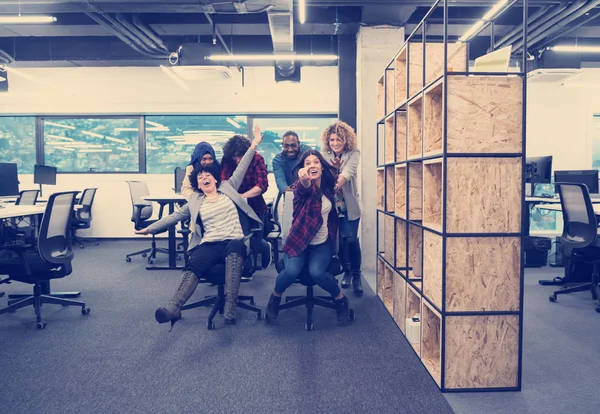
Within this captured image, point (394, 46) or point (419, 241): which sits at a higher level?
point (394, 46)

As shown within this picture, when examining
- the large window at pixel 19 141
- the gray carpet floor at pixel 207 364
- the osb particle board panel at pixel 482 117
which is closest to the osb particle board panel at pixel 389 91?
the osb particle board panel at pixel 482 117

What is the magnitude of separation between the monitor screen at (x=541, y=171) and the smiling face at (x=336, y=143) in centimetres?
261

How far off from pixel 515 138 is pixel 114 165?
6.34 metres

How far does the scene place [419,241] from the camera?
2588 mm

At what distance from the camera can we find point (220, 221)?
2.78m

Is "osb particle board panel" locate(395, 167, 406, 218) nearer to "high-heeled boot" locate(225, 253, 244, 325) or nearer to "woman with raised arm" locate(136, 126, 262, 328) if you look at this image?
"woman with raised arm" locate(136, 126, 262, 328)

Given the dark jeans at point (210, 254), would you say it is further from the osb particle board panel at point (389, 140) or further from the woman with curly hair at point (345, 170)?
the osb particle board panel at point (389, 140)

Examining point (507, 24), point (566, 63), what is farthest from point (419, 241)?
point (566, 63)

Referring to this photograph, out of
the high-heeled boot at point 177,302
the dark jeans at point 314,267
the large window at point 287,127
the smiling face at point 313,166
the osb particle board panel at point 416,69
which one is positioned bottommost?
the high-heeled boot at point 177,302

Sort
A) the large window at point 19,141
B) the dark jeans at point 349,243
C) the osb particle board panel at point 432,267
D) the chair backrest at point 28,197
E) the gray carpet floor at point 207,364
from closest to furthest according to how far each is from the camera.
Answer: the gray carpet floor at point 207,364 → the osb particle board panel at point 432,267 → the dark jeans at point 349,243 → the chair backrest at point 28,197 → the large window at point 19,141

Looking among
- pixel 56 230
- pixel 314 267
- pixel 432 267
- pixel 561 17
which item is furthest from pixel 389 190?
pixel 561 17

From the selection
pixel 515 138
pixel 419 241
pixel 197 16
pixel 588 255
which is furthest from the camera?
pixel 197 16

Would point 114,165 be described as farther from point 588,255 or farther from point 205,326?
point 588,255

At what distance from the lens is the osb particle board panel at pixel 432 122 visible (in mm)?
2094
